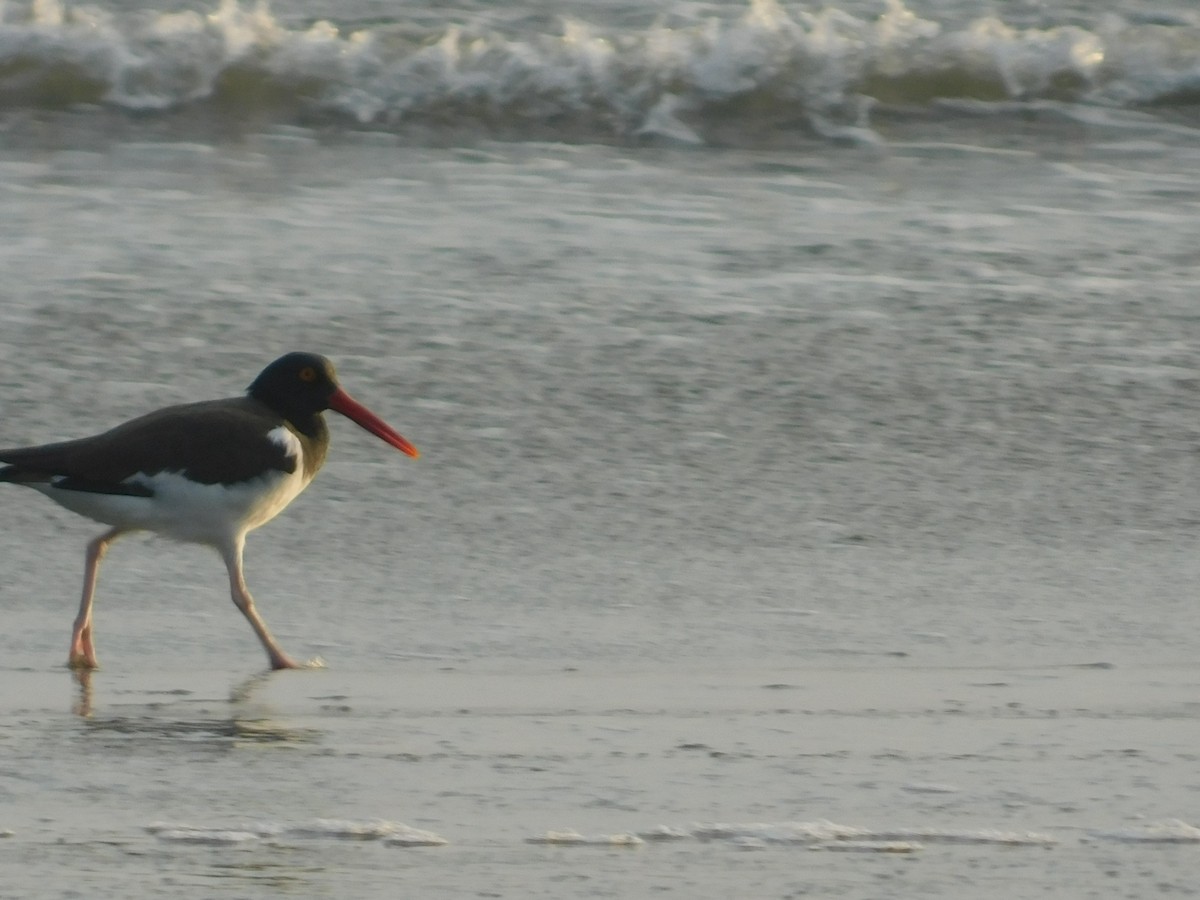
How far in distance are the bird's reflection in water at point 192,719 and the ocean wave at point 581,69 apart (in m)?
5.49

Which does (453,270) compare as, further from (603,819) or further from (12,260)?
(603,819)

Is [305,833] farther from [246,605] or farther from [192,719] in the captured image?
[246,605]

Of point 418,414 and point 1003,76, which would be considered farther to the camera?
point 1003,76

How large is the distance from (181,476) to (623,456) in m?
1.17

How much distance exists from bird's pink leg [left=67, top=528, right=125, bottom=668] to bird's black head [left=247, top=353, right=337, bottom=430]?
603 millimetres

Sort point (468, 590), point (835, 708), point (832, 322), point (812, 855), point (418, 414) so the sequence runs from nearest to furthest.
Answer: point (812, 855), point (835, 708), point (468, 590), point (418, 414), point (832, 322)

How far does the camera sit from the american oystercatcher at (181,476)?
4.31 meters

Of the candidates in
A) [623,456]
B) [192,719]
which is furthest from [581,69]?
[192,719]

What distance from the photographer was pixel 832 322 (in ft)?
19.9

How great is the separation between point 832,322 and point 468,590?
2.10m

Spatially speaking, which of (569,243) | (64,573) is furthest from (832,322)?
(64,573)

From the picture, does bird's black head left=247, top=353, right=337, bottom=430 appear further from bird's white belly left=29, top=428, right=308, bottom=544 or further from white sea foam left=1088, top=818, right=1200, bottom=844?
white sea foam left=1088, top=818, right=1200, bottom=844

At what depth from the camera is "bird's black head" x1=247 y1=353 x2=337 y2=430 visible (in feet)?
15.9

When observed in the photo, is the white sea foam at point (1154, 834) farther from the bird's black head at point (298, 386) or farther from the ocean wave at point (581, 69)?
the ocean wave at point (581, 69)
